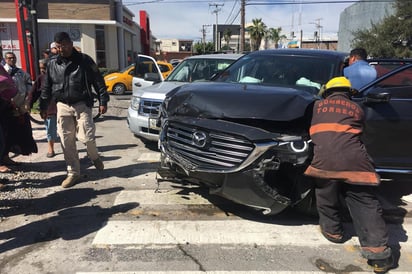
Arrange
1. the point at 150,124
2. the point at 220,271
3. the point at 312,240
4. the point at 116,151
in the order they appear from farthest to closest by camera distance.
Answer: the point at 116,151 < the point at 150,124 < the point at 312,240 < the point at 220,271

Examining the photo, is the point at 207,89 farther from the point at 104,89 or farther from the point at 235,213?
the point at 104,89

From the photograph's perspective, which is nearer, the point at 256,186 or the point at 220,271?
the point at 220,271

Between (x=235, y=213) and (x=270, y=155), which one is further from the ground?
(x=270, y=155)

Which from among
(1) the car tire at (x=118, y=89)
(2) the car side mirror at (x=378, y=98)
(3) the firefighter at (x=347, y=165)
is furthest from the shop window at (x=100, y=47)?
(3) the firefighter at (x=347, y=165)

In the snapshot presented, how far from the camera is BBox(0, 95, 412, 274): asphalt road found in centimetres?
327

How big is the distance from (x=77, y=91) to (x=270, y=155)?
280 cm

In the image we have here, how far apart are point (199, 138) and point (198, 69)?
436cm

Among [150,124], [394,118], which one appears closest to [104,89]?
[150,124]

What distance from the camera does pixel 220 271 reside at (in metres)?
3.17

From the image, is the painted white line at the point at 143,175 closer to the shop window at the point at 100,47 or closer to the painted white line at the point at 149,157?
the painted white line at the point at 149,157

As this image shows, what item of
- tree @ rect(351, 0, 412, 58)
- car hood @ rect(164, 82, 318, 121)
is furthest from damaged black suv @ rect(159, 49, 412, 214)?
tree @ rect(351, 0, 412, 58)

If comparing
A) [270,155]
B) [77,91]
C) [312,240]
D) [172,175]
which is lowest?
[312,240]

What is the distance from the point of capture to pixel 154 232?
12.6 ft

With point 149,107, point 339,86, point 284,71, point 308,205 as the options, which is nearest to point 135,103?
point 149,107
